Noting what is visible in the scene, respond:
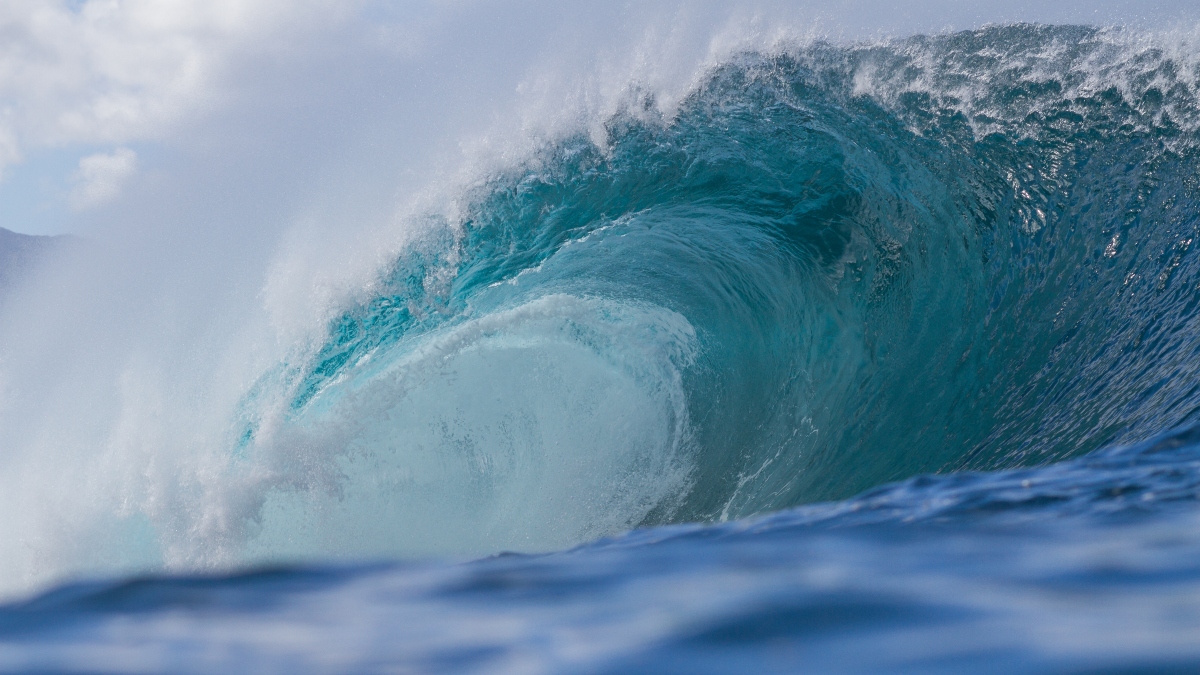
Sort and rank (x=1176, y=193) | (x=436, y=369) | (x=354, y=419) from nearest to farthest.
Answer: (x=1176, y=193) → (x=354, y=419) → (x=436, y=369)

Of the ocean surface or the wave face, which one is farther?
the wave face

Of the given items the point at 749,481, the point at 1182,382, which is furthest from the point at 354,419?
the point at 1182,382

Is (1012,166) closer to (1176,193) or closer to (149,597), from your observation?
(1176,193)

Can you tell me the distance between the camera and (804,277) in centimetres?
915

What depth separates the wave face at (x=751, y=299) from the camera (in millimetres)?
7480

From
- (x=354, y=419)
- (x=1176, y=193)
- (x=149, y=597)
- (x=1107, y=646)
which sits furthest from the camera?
(x=354, y=419)

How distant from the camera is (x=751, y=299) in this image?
9406mm

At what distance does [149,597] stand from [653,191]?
26.4 ft

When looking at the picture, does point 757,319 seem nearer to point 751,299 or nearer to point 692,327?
point 751,299

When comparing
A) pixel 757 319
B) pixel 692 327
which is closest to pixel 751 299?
pixel 757 319

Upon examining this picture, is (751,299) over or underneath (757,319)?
over

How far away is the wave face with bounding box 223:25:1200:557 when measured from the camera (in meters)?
7.48

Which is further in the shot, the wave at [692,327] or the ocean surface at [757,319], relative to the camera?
the wave at [692,327]

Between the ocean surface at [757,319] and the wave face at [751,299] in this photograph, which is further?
the wave face at [751,299]
